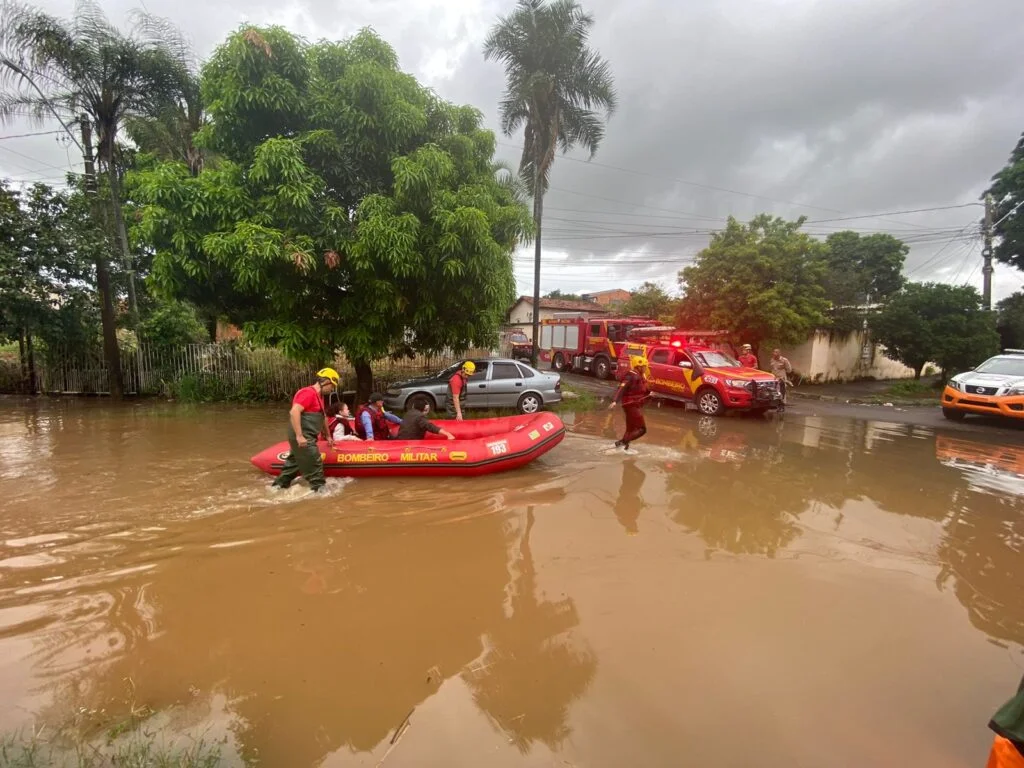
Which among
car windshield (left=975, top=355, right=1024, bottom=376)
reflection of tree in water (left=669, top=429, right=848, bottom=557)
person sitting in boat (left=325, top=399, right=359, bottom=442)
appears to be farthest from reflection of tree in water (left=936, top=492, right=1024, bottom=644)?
car windshield (left=975, top=355, right=1024, bottom=376)

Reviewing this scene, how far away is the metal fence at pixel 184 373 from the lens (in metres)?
13.6

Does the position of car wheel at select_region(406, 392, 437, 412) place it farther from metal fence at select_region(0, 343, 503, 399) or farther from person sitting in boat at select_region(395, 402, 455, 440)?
person sitting in boat at select_region(395, 402, 455, 440)

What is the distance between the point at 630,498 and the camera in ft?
21.6

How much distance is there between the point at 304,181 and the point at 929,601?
31.3 ft

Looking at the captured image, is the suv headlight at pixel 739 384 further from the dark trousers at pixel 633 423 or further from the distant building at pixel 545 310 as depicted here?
the distant building at pixel 545 310

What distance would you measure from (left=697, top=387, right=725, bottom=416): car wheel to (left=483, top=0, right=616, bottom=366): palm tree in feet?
17.4

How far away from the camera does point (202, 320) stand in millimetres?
16234

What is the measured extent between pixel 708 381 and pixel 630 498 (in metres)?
6.60

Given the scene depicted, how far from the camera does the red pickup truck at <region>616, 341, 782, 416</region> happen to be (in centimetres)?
1180

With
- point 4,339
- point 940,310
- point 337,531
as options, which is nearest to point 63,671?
point 337,531

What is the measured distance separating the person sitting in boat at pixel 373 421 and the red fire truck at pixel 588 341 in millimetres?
11966

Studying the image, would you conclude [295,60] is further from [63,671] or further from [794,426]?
[794,426]

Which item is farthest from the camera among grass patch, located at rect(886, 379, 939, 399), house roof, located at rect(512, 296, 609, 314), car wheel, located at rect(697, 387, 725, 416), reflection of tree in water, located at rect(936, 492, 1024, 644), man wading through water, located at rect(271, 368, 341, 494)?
house roof, located at rect(512, 296, 609, 314)

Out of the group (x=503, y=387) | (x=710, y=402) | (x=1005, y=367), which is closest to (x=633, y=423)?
(x=503, y=387)
